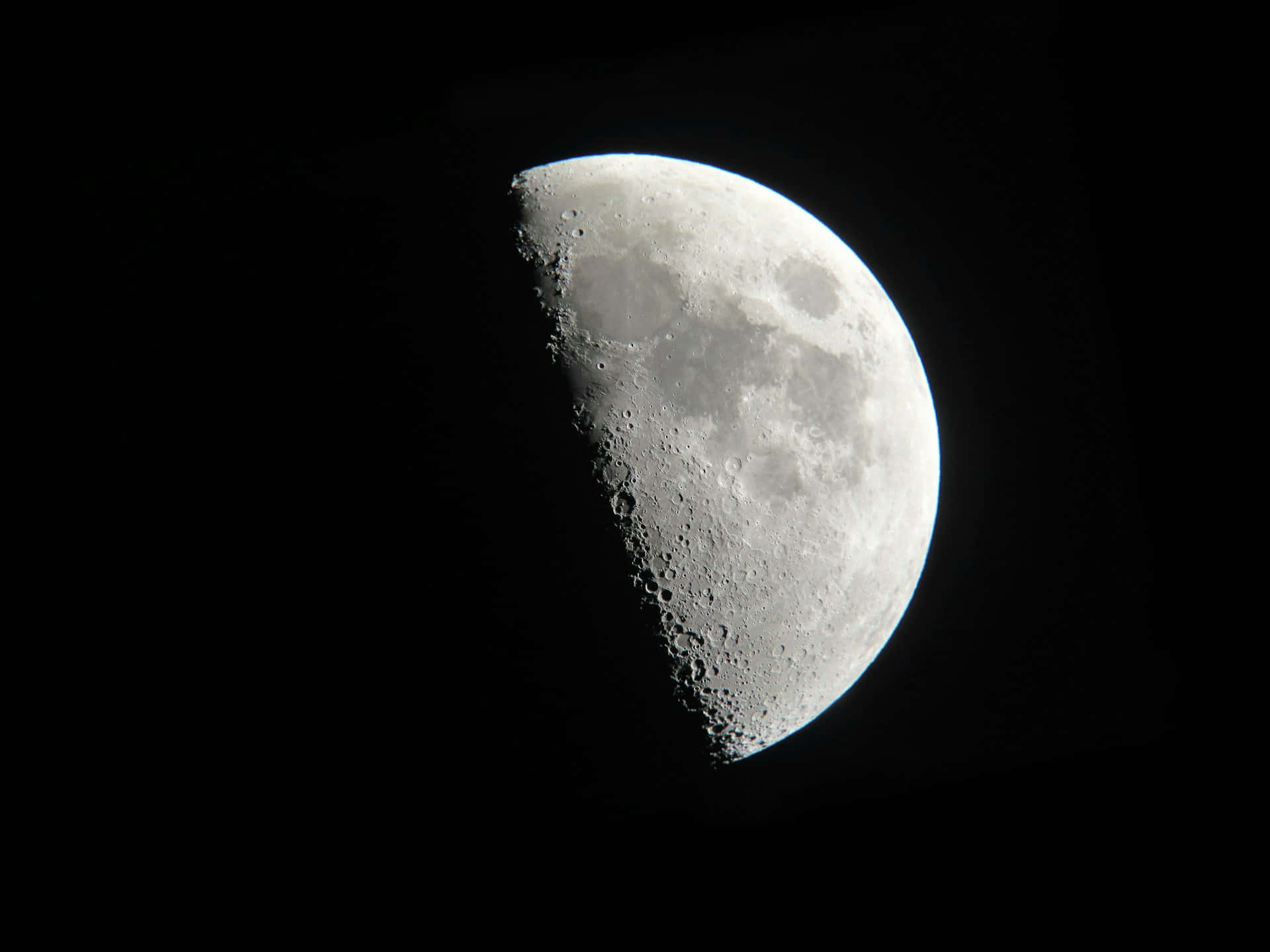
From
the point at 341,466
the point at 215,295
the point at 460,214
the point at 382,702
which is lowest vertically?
the point at 382,702

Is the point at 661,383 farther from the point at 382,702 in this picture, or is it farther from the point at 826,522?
the point at 382,702

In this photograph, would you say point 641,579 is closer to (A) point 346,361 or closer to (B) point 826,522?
(B) point 826,522

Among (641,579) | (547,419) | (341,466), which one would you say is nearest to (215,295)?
(341,466)

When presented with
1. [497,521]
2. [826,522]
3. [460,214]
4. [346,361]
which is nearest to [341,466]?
[346,361]

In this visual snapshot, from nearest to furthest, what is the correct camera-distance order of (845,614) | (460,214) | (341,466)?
(341,466) < (460,214) < (845,614)

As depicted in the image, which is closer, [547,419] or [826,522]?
[547,419]

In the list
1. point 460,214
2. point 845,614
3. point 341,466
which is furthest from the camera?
point 845,614

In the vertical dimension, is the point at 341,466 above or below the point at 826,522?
above
